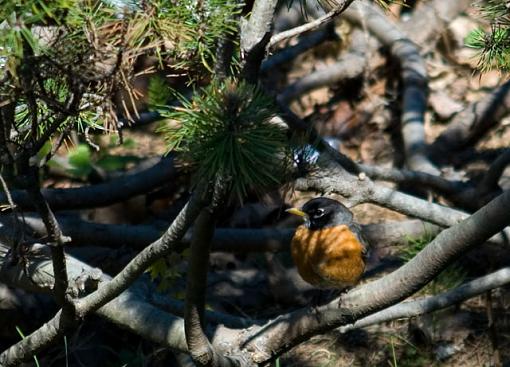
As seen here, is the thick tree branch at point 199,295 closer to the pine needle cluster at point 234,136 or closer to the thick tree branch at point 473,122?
the pine needle cluster at point 234,136

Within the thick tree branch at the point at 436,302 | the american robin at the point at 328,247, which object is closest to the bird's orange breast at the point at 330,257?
the american robin at the point at 328,247

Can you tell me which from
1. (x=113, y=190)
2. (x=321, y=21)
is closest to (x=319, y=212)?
(x=113, y=190)

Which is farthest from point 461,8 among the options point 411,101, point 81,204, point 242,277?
point 81,204

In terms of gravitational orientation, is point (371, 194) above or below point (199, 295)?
below

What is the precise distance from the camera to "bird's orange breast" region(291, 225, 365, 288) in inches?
171

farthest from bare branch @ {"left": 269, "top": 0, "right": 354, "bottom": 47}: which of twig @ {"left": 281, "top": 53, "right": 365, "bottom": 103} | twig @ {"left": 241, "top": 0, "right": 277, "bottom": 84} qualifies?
twig @ {"left": 281, "top": 53, "right": 365, "bottom": 103}

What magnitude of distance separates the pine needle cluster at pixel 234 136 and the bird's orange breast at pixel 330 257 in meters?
1.99

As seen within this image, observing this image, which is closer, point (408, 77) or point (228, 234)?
point (228, 234)

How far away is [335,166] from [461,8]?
412cm

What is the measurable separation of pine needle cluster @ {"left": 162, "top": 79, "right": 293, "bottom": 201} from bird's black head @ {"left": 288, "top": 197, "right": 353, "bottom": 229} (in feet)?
7.31

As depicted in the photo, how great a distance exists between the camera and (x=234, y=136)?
227cm

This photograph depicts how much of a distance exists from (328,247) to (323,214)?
257 mm

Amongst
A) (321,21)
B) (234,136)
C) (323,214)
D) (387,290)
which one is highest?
(321,21)

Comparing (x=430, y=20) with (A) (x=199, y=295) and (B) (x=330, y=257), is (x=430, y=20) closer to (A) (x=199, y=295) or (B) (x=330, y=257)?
(B) (x=330, y=257)
